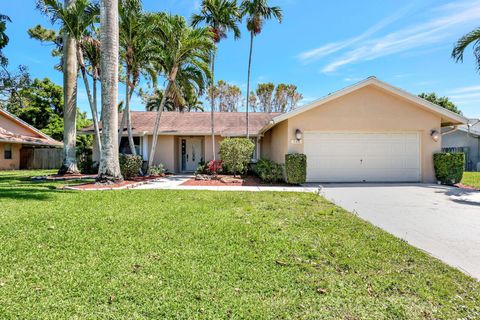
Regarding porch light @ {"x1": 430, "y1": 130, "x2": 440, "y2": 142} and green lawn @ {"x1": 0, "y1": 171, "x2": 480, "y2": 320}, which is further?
porch light @ {"x1": 430, "y1": 130, "x2": 440, "y2": 142}

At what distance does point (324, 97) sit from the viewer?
12000 mm

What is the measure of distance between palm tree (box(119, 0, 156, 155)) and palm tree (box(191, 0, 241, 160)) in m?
3.59

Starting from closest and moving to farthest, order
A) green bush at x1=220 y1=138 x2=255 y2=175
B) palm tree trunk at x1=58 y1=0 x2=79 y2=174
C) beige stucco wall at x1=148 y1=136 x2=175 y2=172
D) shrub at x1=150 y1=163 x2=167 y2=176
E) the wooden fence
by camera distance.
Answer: green bush at x1=220 y1=138 x2=255 y2=175, palm tree trunk at x1=58 y1=0 x2=79 y2=174, shrub at x1=150 y1=163 x2=167 y2=176, beige stucco wall at x1=148 y1=136 x2=175 y2=172, the wooden fence

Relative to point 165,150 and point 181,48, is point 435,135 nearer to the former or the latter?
point 181,48

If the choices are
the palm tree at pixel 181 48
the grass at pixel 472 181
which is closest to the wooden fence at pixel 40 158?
the palm tree at pixel 181 48

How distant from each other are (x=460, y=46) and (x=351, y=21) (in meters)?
4.96

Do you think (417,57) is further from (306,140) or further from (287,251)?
(287,251)

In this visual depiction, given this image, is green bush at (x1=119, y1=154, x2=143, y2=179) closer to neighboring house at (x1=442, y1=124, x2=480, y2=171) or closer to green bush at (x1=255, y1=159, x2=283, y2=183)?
green bush at (x1=255, y1=159, x2=283, y2=183)

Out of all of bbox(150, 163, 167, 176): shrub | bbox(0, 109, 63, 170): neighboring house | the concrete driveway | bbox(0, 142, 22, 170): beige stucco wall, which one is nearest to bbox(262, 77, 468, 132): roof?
the concrete driveway

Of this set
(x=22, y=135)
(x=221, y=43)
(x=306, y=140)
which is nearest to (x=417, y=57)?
(x=306, y=140)

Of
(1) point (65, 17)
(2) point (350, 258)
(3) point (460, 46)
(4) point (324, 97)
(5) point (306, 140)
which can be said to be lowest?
(2) point (350, 258)

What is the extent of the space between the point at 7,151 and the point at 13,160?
95 centimetres

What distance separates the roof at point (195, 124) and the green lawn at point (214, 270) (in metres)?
12.0

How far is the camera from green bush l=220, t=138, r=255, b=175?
45.4 feet
